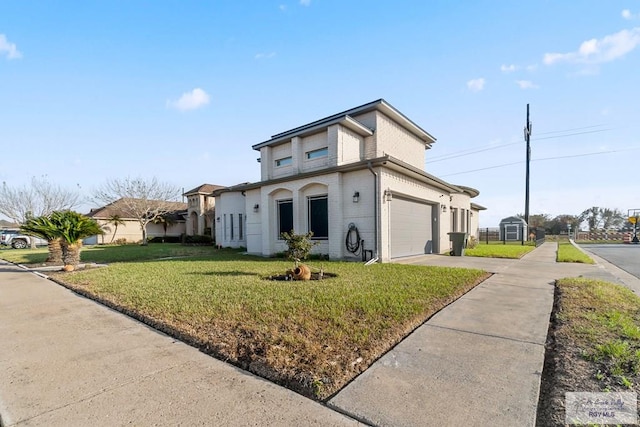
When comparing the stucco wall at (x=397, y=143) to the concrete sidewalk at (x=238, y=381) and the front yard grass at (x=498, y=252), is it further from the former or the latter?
the concrete sidewalk at (x=238, y=381)

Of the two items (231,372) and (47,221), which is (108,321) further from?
(47,221)

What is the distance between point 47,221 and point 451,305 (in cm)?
1378

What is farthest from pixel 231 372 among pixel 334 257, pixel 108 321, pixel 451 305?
pixel 334 257

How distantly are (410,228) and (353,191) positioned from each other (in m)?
3.61

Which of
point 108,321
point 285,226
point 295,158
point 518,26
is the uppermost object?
point 518,26

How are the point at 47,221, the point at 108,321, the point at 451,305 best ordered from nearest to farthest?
the point at 108,321 → the point at 451,305 → the point at 47,221

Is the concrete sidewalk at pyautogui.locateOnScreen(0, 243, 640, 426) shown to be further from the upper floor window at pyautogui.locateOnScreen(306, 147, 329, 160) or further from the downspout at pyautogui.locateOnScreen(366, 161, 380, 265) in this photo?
the upper floor window at pyautogui.locateOnScreen(306, 147, 329, 160)

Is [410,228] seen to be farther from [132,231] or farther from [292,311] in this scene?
[132,231]

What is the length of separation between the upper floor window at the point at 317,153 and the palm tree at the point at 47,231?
9.95 meters

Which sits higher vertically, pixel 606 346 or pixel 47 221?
pixel 47 221

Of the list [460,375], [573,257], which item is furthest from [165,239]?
[460,375]

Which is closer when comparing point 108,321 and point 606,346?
point 606,346

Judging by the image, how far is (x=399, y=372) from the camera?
2830mm

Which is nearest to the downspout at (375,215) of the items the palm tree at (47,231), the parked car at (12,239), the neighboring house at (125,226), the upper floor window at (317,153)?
the upper floor window at (317,153)
